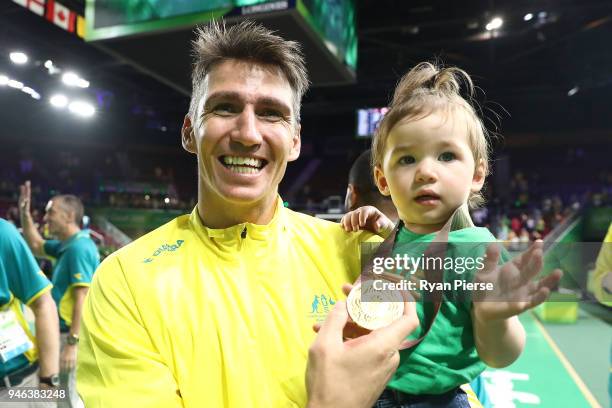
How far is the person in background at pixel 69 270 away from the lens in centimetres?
331

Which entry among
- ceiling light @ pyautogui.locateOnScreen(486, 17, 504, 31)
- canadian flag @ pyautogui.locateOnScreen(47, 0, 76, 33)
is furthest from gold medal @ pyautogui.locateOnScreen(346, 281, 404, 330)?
ceiling light @ pyautogui.locateOnScreen(486, 17, 504, 31)

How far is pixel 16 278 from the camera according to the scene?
7.25ft

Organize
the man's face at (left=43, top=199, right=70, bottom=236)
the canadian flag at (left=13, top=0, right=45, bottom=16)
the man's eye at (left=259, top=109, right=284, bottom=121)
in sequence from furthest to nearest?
the canadian flag at (left=13, top=0, right=45, bottom=16)
the man's face at (left=43, top=199, right=70, bottom=236)
the man's eye at (left=259, top=109, right=284, bottom=121)

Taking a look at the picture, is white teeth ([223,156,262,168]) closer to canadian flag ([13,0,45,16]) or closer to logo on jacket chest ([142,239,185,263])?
logo on jacket chest ([142,239,185,263])

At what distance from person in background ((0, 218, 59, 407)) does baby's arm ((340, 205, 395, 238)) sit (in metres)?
1.81

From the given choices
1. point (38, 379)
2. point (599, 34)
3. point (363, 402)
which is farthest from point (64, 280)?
point (599, 34)

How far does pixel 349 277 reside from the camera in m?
1.25

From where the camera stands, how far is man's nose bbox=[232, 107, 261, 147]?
117cm

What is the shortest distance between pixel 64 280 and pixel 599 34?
11.4m

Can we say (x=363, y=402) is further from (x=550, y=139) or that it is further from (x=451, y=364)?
(x=550, y=139)

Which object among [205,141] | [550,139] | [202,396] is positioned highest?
[550,139]

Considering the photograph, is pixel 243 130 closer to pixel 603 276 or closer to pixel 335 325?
pixel 335 325

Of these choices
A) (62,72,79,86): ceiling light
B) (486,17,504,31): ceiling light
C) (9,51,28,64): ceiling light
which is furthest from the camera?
(62,72,79,86): ceiling light

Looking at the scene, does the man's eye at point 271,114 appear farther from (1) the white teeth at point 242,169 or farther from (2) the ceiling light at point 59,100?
(2) the ceiling light at point 59,100
